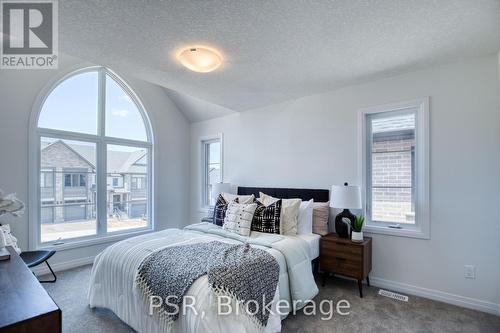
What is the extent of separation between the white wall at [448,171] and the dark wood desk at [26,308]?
3.07 metres

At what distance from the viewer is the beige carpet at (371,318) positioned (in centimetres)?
216

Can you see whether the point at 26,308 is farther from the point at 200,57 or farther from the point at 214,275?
the point at 200,57

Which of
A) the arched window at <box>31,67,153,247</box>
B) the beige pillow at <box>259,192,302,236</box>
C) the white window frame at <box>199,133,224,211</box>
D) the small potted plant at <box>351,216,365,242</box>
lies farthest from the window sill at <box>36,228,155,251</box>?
the small potted plant at <box>351,216,365,242</box>

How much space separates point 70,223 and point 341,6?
4444 millimetres

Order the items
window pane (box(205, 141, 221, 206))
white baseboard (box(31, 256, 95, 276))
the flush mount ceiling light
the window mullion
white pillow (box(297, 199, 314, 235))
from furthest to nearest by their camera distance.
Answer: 1. window pane (box(205, 141, 221, 206))
2. the window mullion
3. white baseboard (box(31, 256, 95, 276))
4. white pillow (box(297, 199, 314, 235))
5. the flush mount ceiling light

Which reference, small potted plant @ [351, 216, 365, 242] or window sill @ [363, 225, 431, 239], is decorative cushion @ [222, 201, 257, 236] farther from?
window sill @ [363, 225, 431, 239]

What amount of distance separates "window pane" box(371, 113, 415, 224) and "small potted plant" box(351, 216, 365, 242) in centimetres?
39

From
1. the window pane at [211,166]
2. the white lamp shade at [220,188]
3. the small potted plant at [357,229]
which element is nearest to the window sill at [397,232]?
the small potted plant at [357,229]

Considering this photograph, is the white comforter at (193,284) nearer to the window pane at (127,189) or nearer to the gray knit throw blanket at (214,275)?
the gray knit throw blanket at (214,275)

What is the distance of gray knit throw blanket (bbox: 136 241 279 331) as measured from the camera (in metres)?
1.74

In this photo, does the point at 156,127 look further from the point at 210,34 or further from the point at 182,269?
the point at 182,269

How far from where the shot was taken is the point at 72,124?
3.84 metres

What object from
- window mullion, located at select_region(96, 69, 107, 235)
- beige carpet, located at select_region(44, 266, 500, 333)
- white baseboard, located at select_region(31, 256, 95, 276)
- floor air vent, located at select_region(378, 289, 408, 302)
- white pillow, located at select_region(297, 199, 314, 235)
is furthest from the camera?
window mullion, located at select_region(96, 69, 107, 235)

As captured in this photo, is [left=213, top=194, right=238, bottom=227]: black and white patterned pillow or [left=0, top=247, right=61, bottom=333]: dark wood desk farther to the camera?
[left=213, top=194, right=238, bottom=227]: black and white patterned pillow
